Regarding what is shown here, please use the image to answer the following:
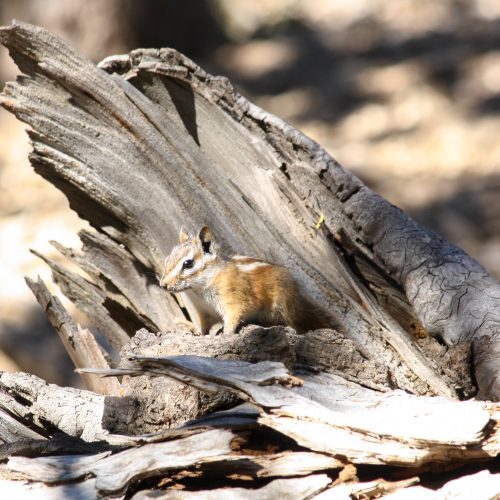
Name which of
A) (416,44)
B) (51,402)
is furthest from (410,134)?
(51,402)

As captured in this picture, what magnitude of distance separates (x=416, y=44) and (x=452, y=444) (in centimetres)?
743

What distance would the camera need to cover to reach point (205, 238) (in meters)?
4.05

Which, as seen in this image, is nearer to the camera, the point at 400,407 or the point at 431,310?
the point at 400,407

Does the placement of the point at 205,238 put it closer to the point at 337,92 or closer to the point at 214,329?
the point at 214,329

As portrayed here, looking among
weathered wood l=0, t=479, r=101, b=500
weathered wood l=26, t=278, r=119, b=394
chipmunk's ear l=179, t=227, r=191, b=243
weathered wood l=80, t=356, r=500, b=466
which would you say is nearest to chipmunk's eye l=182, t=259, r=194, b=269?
chipmunk's ear l=179, t=227, r=191, b=243

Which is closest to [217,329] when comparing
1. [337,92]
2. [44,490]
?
[44,490]

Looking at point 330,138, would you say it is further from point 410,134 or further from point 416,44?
point 416,44

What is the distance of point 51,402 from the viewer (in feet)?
11.4

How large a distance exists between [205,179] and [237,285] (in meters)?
0.60

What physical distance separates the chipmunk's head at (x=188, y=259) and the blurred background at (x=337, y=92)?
8.59ft

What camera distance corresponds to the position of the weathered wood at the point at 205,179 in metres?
3.73

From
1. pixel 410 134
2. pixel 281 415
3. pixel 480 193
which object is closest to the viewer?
pixel 281 415

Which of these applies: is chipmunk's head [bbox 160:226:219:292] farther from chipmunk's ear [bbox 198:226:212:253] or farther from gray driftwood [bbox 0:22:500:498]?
gray driftwood [bbox 0:22:500:498]

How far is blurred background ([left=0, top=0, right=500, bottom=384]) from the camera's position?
23.9 ft
